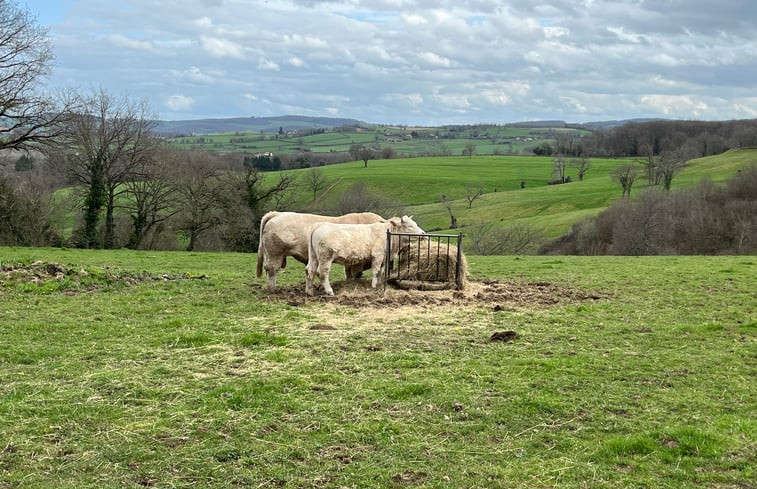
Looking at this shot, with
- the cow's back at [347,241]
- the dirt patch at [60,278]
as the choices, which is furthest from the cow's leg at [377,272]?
the dirt patch at [60,278]

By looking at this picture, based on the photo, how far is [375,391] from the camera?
25.4 ft

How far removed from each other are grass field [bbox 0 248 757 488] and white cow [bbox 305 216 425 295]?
0.84 m

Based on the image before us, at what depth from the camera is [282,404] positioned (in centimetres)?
726

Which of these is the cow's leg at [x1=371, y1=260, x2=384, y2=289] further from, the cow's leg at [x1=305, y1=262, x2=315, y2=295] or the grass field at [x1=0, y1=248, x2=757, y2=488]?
the cow's leg at [x1=305, y1=262, x2=315, y2=295]

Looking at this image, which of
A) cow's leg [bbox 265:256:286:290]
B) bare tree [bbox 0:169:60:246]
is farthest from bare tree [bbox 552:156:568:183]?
cow's leg [bbox 265:256:286:290]

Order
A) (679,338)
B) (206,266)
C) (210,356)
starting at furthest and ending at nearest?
1. (206,266)
2. (679,338)
3. (210,356)

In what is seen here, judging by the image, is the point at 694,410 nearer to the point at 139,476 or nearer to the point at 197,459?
the point at 197,459

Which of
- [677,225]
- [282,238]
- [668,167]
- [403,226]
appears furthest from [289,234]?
[668,167]

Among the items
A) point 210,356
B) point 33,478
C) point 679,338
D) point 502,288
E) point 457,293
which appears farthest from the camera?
point 502,288

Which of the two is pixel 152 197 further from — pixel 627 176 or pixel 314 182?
pixel 627 176

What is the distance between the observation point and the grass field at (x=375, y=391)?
572 centimetres

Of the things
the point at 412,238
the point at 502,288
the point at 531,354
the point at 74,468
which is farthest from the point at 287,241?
the point at 74,468

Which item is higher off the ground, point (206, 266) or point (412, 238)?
point (412, 238)

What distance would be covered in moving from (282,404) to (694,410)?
15.3ft
